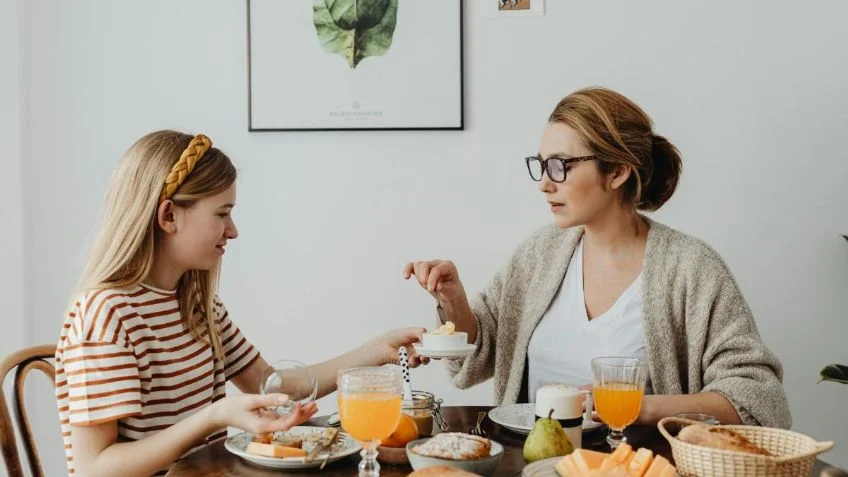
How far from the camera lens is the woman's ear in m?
2.14

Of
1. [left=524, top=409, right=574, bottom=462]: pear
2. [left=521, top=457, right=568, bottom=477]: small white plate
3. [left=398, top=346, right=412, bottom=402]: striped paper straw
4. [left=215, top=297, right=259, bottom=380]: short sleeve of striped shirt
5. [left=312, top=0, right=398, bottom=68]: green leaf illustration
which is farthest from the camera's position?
[left=312, top=0, right=398, bottom=68]: green leaf illustration

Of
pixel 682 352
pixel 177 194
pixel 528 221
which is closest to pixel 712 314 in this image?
pixel 682 352

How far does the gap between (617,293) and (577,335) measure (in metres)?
0.15

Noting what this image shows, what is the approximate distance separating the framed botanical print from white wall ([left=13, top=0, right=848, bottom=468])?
0.05 m

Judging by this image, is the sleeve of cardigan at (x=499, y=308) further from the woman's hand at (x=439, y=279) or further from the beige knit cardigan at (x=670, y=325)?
the woman's hand at (x=439, y=279)

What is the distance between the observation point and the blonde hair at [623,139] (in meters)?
2.10

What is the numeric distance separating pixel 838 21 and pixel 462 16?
116 cm

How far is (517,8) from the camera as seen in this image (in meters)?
2.74

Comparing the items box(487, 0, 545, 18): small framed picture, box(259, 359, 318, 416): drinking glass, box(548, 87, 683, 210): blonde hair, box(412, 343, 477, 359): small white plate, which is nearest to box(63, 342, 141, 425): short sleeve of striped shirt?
box(259, 359, 318, 416): drinking glass

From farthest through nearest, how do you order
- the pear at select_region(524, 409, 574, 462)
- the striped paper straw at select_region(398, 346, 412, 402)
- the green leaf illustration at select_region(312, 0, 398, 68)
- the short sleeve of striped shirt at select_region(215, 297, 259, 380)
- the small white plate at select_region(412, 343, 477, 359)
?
the green leaf illustration at select_region(312, 0, 398, 68), the short sleeve of striped shirt at select_region(215, 297, 259, 380), the small white plate at select_region(412, 343, 477, 359), the striped paper straw at select_region(398, 346, 412, 402), the pear at select_region(524, 409, 574, 462)

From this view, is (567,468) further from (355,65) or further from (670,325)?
(355,65)

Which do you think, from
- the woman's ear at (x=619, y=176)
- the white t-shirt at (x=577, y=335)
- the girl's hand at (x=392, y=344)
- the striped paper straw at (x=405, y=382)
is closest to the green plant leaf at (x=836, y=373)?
the white t-shirt at (x=577, y=335)

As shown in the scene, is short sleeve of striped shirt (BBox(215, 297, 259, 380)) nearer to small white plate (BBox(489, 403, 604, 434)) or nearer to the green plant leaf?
small white plate (BBox(489, 403, 604, 434))

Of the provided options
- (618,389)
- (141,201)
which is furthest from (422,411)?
(141,201)
